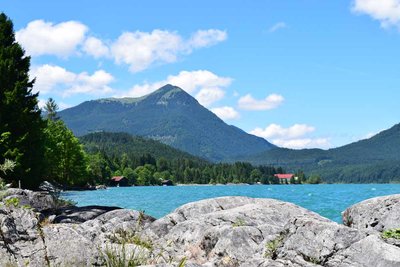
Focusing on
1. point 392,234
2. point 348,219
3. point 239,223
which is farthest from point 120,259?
point 348,219

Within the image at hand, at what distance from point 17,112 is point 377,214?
36050mm

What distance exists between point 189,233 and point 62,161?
83.3 metres

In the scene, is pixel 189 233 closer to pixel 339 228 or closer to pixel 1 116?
pixel 339 228

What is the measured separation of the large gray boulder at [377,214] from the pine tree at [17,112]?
33.0 m

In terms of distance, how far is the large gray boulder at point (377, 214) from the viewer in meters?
14.5

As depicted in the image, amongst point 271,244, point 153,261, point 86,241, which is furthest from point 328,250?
point 86,241

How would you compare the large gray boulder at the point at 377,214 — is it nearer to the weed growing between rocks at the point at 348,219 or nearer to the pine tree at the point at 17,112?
the weed growing between rocks at the point at 348,219

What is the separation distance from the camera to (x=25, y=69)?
4600 cm

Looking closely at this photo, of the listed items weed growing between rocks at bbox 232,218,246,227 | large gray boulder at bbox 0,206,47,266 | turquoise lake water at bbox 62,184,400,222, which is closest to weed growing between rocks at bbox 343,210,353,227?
weed growing between rocks at bbox 232,218,246,227

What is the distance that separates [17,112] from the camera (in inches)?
1735

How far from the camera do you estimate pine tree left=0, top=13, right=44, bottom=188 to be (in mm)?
43281

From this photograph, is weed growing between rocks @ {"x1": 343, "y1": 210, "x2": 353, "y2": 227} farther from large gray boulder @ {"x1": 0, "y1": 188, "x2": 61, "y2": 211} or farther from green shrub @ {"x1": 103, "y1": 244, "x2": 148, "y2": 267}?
large gray boulder @ {"x1": 0, "y1": 188, "x2": 61, "y2": 211}

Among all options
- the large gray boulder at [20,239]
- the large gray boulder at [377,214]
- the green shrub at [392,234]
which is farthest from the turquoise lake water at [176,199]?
the large gray boulder at [20,239]

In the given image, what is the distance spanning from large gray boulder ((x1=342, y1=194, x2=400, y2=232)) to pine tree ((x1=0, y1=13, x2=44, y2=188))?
108 ft
